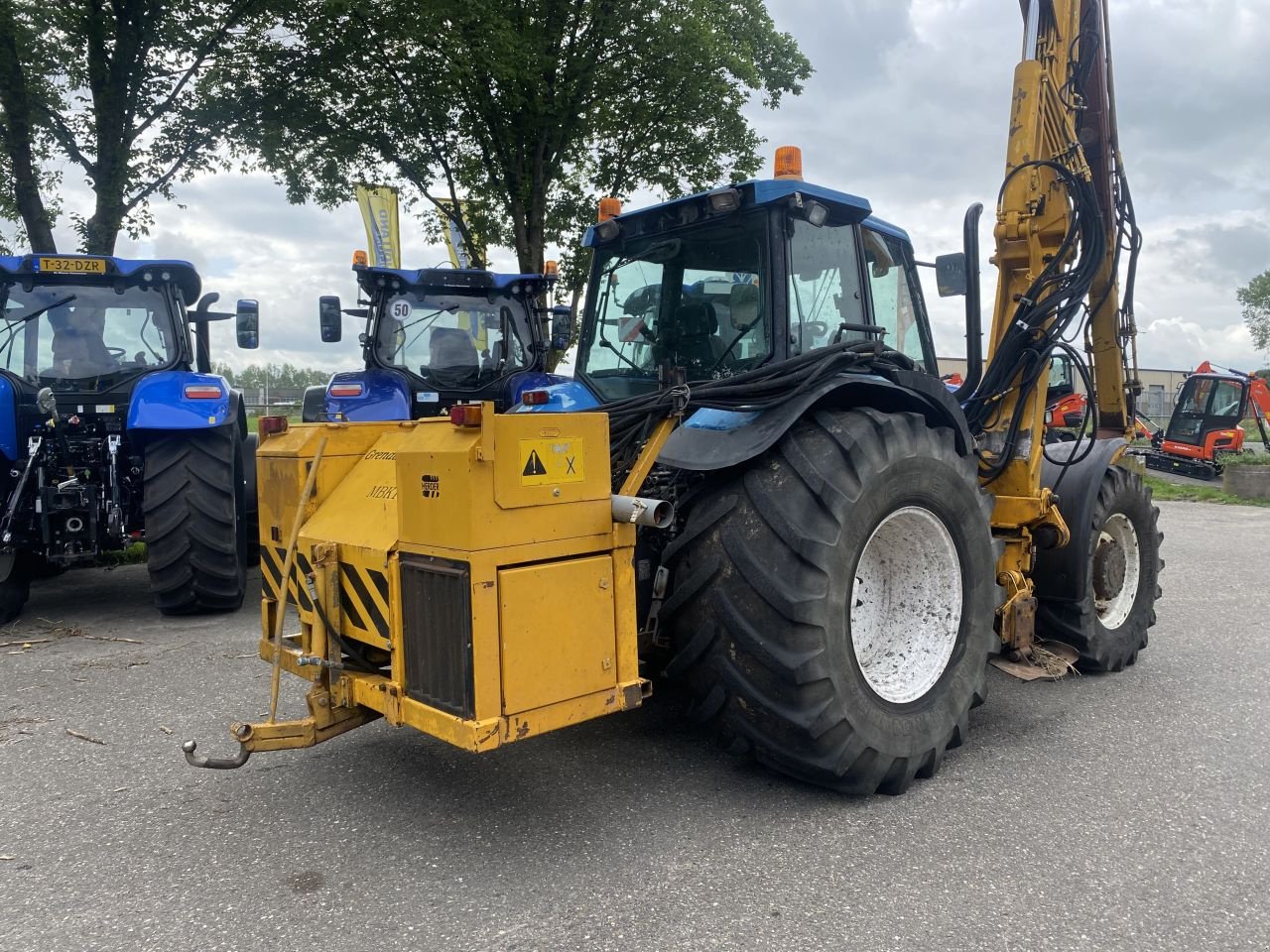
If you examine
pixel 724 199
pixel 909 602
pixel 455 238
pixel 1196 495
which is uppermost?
pixel 455 238

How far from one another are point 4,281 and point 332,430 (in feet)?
14.9

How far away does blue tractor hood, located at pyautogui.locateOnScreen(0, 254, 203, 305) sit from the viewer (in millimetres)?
6426

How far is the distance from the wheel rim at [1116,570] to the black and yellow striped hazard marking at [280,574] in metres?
3.90

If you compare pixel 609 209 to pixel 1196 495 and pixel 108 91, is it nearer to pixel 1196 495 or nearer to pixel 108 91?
pixel 108 91

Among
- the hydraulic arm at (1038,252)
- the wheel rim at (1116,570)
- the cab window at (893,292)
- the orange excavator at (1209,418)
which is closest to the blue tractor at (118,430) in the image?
the cab window at (893,292)

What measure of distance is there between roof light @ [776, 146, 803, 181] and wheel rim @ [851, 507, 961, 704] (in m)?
1.40

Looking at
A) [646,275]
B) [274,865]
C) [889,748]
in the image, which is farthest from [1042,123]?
[274,865]

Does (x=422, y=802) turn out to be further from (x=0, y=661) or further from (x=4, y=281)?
(x=4, y=281)

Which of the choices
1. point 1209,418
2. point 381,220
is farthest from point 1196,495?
point 381,220

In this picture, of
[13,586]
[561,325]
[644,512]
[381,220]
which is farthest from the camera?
[381,220]

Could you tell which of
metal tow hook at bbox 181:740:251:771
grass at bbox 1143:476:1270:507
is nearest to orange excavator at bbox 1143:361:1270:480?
grass at bbox 1143:476:1270:507

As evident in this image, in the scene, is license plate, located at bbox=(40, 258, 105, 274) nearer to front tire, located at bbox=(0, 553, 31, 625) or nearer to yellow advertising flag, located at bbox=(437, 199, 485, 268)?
front tire, located at bbox=(0, 553, 31, 625)

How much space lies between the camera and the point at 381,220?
45.6ft

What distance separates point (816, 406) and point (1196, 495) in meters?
14.8
